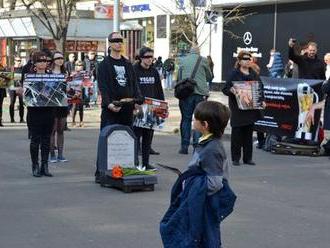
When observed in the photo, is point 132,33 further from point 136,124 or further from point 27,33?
point 136,124

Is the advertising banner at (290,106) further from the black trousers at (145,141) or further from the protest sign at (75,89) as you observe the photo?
the protest sign at (75,89)

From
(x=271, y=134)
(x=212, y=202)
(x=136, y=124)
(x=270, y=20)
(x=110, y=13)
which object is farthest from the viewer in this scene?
(x=270, y=20)

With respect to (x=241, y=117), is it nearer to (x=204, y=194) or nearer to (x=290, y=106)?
(x=290, y=106)

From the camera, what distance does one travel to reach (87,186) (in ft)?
29.9

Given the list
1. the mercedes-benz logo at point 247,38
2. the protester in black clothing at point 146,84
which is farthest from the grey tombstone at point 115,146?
the mercedes-benz logo at point 247,38

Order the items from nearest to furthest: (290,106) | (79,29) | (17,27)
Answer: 1. (290,106)
2. (79,29)
3. (17,27)

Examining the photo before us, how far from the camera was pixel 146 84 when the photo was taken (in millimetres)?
10695

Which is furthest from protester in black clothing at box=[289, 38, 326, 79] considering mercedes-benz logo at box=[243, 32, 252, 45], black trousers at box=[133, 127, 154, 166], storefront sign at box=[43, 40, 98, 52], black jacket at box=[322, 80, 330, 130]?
storefront sign at box=[43, 40, 98, 52]

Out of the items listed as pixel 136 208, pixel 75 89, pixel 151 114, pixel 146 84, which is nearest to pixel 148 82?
pixel 146 84

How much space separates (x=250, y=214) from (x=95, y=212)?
1.69 meters

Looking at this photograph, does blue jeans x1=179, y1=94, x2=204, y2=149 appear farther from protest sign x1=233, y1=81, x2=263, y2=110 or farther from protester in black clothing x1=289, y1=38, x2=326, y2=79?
protester in black clothing x1=289, y1=38, x2=326, y2=79

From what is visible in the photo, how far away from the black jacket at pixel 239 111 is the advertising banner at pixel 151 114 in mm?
1173

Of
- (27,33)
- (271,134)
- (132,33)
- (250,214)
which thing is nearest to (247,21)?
(132,33)

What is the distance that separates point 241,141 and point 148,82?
6.04 feet
